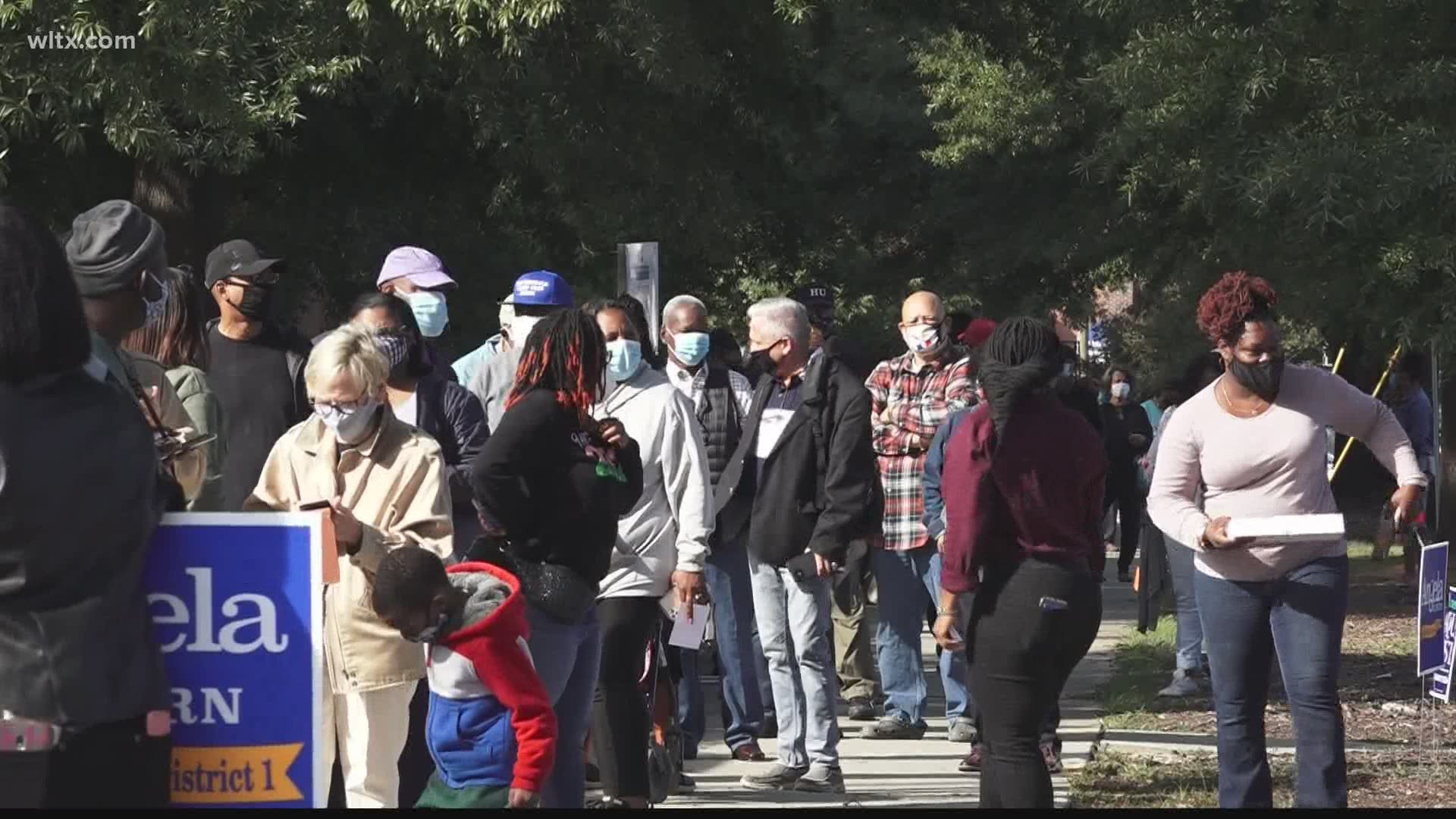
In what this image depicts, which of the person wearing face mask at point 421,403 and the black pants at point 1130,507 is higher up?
the person wearing face mask at point 421,403

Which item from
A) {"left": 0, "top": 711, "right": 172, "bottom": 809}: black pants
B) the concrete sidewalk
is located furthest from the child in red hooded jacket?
the concrete sidewalk

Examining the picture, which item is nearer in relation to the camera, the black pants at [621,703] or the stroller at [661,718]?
the black pants at [621,703]

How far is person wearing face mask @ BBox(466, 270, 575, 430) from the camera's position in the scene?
27.8 feet

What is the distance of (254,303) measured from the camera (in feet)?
24.4

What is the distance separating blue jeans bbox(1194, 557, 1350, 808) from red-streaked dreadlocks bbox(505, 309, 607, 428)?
223cm

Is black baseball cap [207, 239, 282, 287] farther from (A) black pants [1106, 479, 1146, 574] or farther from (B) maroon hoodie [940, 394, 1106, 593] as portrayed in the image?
(A) black pants [1106, 479, 1146, 574]

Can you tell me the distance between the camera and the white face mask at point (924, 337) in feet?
32.8

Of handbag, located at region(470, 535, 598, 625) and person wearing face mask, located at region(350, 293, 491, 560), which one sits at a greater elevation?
person wearing face mask, located at region(350, 293, 491, 560)

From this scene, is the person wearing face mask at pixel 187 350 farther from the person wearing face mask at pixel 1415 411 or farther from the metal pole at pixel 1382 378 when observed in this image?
the person wearing face mask at pixel 1415 411

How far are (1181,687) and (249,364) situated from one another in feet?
21.1

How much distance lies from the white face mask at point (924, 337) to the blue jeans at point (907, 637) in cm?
97

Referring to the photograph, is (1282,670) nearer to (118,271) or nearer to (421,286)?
(421,286)

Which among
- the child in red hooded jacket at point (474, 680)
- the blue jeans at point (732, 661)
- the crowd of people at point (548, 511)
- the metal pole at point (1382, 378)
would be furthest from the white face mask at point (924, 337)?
the child in red hooded jacket at point (474, 680)

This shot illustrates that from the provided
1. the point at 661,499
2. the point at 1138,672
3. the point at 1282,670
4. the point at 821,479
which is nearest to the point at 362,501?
the point at 661,499
